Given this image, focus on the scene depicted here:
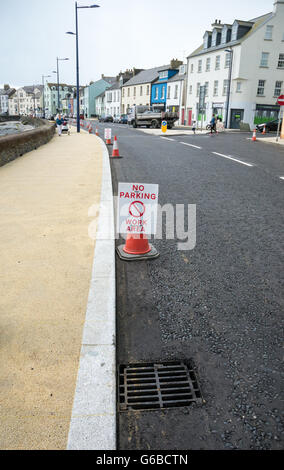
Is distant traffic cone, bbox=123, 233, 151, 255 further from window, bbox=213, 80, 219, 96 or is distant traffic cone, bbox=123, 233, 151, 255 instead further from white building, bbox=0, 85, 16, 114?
white building, bbox=0, 85, 16, 114

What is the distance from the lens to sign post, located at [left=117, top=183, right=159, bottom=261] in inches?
162

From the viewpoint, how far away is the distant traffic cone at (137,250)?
14.0 feet

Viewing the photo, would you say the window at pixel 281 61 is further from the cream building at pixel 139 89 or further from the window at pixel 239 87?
the cream building at pixel 139 89

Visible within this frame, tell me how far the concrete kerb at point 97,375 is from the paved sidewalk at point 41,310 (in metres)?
0.05

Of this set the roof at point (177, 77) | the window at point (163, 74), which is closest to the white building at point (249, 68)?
the roof at point (177, 77)

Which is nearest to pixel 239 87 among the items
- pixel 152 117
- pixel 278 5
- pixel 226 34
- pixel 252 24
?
pixel 226 34

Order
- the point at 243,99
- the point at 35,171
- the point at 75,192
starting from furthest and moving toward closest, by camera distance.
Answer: the point at 243,99
the point at 35,171
the point at 75,192

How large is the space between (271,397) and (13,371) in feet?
5.33

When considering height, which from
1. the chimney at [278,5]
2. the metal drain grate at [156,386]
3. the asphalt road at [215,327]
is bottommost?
the metal drain grate at [156,386]

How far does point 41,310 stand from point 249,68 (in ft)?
148

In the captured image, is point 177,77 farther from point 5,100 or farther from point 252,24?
point 5,100

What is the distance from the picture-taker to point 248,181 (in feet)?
29.6

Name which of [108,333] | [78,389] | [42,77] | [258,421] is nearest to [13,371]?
[78,389]

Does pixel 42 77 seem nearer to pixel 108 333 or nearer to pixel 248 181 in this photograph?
pixel 248 181
